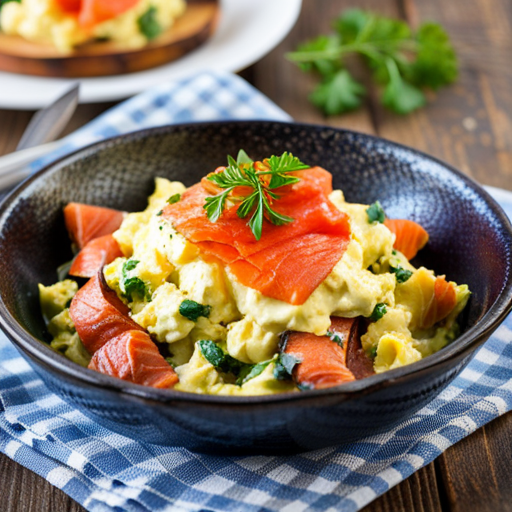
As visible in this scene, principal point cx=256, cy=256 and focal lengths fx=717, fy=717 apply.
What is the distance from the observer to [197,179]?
10.7ft

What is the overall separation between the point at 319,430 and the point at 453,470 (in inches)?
23.3

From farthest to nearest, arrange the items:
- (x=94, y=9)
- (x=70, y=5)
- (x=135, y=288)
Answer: (x=70, y=5)
(x=94, y=9)
(x=135, y=288)

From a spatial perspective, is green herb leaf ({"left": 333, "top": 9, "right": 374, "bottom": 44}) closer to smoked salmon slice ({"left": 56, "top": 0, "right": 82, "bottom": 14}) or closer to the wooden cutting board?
the wooden cutting board


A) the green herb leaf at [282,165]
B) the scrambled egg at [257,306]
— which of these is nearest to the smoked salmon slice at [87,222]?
the scrambled egg at [257,306]

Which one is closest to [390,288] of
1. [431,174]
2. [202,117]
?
[431,174]

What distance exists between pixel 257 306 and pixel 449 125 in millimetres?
3083

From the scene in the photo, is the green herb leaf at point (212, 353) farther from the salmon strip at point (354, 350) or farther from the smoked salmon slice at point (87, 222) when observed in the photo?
the smoked salmon slice at point (87, 222)

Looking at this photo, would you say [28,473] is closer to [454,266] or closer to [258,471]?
[258,471]

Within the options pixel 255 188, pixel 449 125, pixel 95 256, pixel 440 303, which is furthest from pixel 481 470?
pixel 449 125

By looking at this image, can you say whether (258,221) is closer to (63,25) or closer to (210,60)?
(210,60)

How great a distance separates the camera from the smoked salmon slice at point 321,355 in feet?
6.59

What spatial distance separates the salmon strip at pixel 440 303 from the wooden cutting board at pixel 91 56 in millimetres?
2913

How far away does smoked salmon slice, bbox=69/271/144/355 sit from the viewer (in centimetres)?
235

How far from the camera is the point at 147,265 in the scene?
2447 mm
